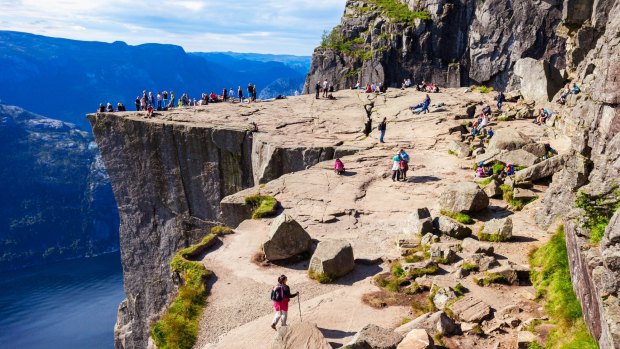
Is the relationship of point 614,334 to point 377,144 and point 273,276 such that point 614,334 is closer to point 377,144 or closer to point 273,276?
point 273,276

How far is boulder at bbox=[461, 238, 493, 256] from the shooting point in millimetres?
20812

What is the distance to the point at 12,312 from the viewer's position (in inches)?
4734

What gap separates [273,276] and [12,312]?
126 metres

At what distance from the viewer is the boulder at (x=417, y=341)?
1380cm

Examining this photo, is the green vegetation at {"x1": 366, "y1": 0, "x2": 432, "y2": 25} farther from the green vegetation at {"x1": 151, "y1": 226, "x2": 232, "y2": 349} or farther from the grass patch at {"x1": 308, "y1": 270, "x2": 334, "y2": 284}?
the green vegetation at {"x1": 151, "y1": 226, "x2": 232, "y2": 349}

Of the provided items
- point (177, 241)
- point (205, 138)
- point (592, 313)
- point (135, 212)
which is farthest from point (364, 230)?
point (135, 212)

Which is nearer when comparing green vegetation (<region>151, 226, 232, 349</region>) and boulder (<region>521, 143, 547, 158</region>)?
green vegetation (<region>151, 226, 232, 349</region>)

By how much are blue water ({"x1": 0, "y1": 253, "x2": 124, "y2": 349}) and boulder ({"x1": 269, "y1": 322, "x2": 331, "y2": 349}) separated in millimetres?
96360

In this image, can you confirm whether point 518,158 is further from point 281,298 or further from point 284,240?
point 281,298

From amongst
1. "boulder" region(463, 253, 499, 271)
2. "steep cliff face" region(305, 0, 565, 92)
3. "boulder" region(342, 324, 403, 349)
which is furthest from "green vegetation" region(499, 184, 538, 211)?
"steep cliff face" region(305, 0, 565, 92)

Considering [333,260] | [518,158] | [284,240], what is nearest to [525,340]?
[333,260]

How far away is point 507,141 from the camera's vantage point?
112ft

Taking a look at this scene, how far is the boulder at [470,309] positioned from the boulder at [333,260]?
17.8 ft

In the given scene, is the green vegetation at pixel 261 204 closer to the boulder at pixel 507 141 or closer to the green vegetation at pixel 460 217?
the green vegetation at pixel 460 217
